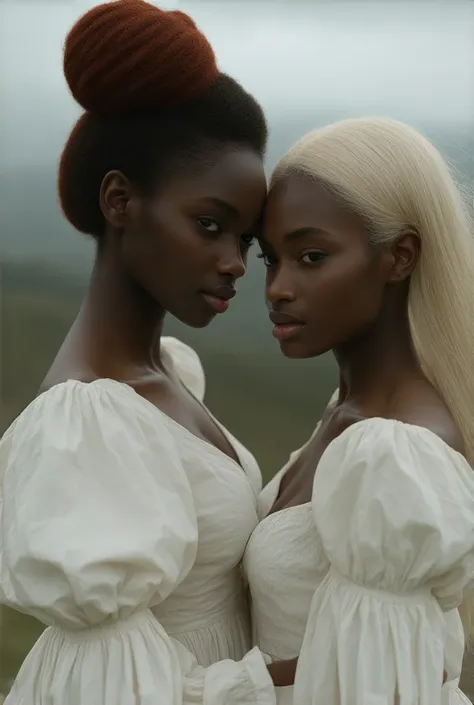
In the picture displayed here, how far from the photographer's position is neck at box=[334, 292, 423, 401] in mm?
1034

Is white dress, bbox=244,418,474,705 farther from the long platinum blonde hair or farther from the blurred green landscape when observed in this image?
the blurred green landscape

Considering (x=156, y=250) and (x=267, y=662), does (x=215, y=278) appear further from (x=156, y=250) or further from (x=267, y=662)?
(x=267, y=662)

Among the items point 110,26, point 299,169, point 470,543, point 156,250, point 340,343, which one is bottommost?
point 470,543

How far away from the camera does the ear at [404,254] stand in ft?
3.29

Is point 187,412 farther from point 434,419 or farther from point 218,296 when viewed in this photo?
point 434,419

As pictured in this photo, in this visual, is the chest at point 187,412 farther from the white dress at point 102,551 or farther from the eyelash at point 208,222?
the eyelash at point 208,222

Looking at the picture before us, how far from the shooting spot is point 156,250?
3.37 feet

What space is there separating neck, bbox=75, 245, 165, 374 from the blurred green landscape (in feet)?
3.09

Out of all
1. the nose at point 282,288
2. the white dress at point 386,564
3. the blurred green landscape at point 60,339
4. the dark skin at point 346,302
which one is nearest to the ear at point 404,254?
the dark skin at point 346,302

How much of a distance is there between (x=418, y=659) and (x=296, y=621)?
0.20 metres

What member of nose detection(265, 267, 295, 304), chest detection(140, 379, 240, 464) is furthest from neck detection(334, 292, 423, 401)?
chest detection(140, 379, 240, 464)

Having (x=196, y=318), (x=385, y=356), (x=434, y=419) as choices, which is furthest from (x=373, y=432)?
(x=196, y=318)

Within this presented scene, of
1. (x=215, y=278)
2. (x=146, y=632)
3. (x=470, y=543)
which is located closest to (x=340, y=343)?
(x=215, y=278)

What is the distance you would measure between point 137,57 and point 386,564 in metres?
0.65
